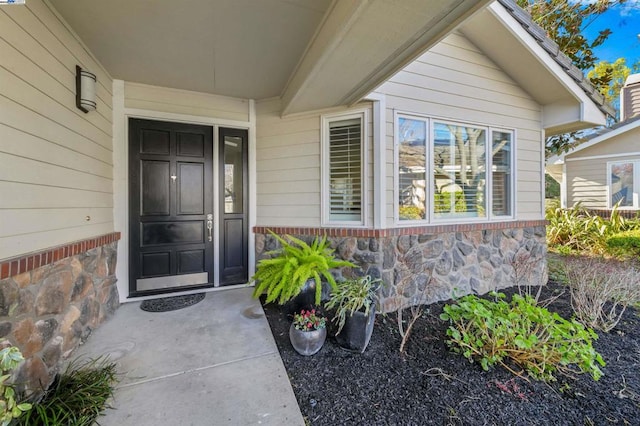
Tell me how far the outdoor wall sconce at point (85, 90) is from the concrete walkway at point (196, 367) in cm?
219

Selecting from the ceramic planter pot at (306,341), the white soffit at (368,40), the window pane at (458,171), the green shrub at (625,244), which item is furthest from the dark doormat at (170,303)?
the green shrub at (625,244)

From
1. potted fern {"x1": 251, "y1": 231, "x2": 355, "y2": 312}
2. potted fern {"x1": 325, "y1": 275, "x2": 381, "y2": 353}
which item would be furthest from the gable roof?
potted fern {"x1": 325, "y1": 275, "x2": 381, "y2": 353}

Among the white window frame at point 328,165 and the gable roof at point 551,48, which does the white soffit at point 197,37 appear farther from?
the gable roof at point 551,48

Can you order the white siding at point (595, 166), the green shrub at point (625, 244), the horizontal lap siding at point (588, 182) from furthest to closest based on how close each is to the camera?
the horizontal lap siding at point (588, 182) < the white siding at point (595, 166) < the green shrub at point (625, 244)

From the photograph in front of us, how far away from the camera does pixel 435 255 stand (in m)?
3.62

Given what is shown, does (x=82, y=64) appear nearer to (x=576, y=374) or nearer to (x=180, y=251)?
(x=180, y=251)

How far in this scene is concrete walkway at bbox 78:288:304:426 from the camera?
1688 mm

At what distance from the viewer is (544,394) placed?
1.88 meters

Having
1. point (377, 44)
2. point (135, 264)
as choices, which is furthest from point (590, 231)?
point (135, 264)

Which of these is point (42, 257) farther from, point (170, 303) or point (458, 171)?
point (458, 171)

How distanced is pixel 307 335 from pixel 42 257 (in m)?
2.04

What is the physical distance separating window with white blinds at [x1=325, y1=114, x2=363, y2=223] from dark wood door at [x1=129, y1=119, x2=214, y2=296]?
167 cm

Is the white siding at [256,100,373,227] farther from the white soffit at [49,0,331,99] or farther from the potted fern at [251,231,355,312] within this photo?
the potted fern at [251,231,355,312]

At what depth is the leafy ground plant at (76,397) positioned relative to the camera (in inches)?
60.3
